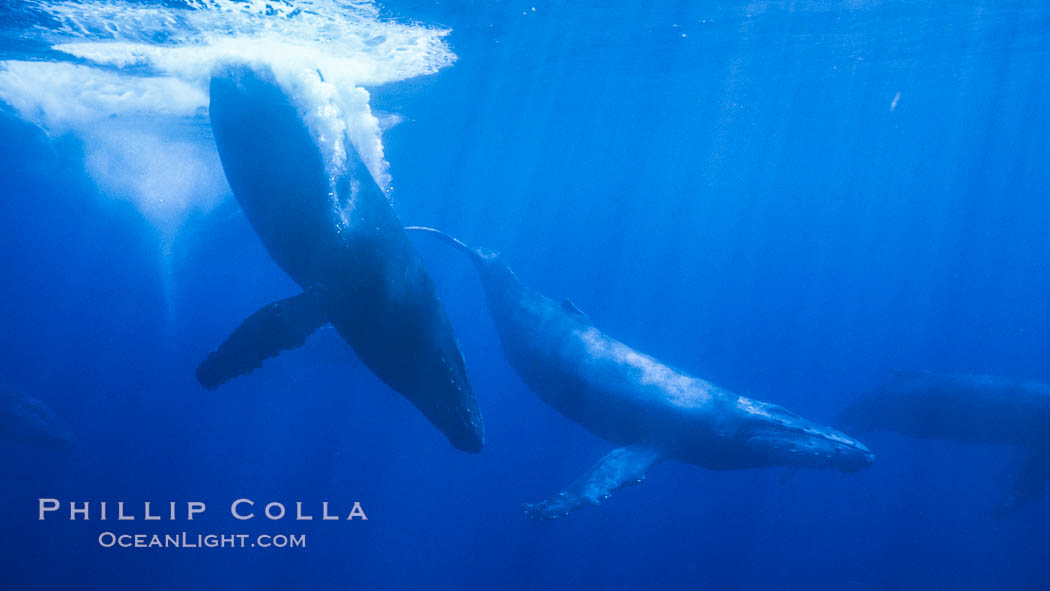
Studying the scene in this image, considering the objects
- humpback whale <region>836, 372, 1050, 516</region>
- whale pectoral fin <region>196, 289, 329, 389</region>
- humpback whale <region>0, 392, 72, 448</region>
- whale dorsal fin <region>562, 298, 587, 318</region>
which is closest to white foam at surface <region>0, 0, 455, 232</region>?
whale pectoral fin <region>196, 289, 329, 389</region>

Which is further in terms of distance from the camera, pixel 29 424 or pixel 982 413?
pixel 29 424

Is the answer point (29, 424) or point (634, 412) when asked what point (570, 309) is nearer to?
point (634, 412)

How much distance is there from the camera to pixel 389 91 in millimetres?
24156

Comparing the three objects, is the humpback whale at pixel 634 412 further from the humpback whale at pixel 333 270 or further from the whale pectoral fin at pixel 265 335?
the whale pectoral fin at pixel 265 335

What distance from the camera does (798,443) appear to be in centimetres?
973

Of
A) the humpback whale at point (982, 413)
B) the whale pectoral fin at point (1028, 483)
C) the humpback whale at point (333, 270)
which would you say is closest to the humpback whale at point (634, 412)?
the humpback whale at point (333, 270)

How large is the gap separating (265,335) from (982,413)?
16.5m

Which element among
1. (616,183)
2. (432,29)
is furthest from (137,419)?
(616,183)

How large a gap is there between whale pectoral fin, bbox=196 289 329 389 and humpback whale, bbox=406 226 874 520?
4263 mm

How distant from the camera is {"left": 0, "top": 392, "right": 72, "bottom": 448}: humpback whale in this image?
16.7 metres

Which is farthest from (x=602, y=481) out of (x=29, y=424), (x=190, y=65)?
(x=190, y=65)

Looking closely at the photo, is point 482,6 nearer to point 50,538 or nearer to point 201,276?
point 50,538

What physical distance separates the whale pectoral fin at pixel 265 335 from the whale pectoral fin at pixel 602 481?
13.1ft

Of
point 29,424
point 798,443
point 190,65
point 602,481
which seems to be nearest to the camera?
point 602,481
